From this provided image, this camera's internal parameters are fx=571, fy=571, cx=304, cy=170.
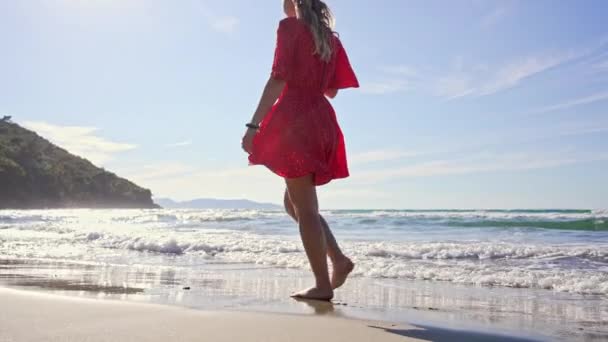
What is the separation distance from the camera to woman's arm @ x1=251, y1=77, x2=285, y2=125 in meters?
2.78

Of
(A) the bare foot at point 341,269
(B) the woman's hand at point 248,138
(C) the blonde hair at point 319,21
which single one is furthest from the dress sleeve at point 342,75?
(A) the bare foot at point 341,269

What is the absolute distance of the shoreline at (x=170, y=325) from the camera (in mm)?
1681

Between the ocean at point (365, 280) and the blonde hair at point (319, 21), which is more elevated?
the blonde hair at point (319, 21)

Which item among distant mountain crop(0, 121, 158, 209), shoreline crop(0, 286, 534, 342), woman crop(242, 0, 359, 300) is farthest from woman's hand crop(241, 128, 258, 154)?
distant mountain crop(0, 121, 158, 209)

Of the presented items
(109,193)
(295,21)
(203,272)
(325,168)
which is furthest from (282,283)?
(109,193)

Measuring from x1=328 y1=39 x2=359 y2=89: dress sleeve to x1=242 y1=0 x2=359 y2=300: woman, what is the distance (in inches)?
3.4

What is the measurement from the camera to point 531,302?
10.5 feet

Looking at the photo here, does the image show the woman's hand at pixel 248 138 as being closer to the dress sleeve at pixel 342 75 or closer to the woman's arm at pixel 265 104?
the woman's arm at pixel 265 104

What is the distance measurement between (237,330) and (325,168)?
3.89ft

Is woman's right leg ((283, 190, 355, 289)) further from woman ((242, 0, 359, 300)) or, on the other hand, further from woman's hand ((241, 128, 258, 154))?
woman's hand ((241, 128, 258, 154))

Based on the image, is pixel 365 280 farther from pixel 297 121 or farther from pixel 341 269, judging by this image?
pixel 297 121

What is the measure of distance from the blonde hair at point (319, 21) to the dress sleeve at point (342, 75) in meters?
0.14

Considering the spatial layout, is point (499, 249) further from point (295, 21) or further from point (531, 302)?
point (295, 21)

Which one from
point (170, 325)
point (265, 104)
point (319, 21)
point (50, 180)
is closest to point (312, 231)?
point (265, 104)
